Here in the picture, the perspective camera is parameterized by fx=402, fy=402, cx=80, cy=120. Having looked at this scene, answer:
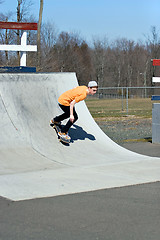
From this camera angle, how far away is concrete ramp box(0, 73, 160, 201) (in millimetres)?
6238

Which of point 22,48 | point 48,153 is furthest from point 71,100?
point 22,48

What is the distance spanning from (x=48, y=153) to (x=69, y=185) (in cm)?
210

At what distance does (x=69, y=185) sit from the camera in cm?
612

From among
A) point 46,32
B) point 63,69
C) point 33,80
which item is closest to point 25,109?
point 33,80

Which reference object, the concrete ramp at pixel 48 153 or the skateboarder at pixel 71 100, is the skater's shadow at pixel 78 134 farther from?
the skateboarder at pixel 71 100

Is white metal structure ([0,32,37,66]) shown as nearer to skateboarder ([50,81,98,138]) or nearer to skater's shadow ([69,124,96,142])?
skater's shadow ([69,124,96,142])

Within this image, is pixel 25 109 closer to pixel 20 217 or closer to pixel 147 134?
pixel 20 217

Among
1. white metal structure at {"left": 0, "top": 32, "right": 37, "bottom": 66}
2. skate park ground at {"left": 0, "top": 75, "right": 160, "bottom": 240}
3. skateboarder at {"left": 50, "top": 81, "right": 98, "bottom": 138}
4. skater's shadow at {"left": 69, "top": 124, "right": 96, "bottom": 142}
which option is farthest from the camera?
white metal structure at {"left": 0, "top": 32, "right": 37, "bottom": 66}

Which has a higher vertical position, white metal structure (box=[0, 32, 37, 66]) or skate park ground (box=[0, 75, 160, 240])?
white metal structure (box=[0, 32, 37, 66])

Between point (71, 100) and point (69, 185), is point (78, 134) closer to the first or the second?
point (71, 100)

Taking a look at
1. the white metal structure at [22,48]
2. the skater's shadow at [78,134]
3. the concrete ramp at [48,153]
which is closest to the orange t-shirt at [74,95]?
the concrete ramp at [48,153]

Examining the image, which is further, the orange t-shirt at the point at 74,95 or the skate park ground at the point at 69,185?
the orange t-shirt at the point at 74,95

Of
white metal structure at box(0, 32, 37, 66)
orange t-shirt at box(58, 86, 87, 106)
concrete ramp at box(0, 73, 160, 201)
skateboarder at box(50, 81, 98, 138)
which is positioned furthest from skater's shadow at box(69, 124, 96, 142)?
white metal structure at box(0, 32, 37, 66)

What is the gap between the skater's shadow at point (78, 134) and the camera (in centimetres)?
923
